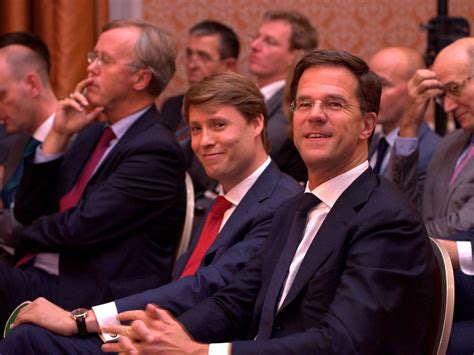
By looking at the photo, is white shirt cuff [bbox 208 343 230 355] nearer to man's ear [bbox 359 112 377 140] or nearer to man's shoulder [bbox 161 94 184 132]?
man's ear [bbox 359 112 377 140]

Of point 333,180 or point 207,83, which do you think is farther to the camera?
point 207,83

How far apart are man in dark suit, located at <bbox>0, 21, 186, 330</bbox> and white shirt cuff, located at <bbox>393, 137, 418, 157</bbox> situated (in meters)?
0.76

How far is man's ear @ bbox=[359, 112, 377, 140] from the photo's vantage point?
7.47 feet

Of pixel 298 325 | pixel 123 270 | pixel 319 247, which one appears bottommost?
pixel 123 270

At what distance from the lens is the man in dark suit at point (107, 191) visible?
125 inches

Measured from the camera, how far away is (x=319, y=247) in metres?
2.14

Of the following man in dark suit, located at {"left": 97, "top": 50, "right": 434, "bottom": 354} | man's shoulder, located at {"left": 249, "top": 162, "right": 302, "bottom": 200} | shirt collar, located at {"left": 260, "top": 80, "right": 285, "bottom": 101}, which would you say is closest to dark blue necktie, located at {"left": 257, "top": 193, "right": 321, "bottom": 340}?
man in dark suit, located at {"left": 97, "top": 50, "right": 434, "bottom": 354}

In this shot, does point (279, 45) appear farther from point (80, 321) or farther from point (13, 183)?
point (80, 321)

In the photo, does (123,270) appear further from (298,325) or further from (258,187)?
(298,325)

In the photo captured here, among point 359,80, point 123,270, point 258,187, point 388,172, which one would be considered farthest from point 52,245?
point 359,80

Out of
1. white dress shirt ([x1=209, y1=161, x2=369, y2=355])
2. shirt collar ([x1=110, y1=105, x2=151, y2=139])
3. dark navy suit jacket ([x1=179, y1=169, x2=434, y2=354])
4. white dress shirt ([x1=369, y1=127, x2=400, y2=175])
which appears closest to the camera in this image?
dark navy suit jacket ([x1=179, y1=169, x2=434, y2=354])

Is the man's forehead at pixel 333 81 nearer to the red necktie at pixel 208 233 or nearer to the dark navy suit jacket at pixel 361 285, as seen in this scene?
the dark navy suit jacket at pixel 361 285

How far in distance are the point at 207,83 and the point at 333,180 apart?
31.0 inches

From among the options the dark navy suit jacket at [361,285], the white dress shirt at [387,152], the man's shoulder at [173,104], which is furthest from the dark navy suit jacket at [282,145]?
the dark navy suit jacket at [361,285]
